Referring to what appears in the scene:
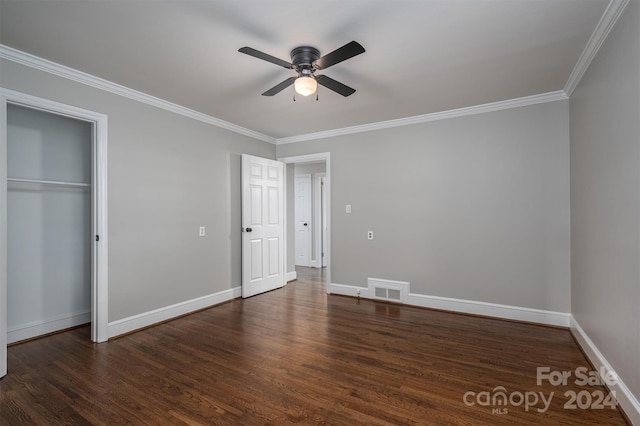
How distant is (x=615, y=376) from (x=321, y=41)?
3117 mm

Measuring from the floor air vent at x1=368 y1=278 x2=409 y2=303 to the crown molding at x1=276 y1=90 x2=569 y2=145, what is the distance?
221 centimetres

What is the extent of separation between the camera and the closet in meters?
3.09

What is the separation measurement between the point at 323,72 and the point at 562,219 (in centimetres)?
301

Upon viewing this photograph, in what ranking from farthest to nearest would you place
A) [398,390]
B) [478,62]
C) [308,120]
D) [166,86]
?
[308,120] → [166,86] → [478,62] → [398,390]

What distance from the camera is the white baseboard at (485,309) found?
3404mm

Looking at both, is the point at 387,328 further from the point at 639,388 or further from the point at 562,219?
the point at 562,219

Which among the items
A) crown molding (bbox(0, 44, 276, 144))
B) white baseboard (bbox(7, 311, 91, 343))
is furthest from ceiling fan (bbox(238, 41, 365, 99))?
white baseboard (bbox(7, 311, 91, 343))

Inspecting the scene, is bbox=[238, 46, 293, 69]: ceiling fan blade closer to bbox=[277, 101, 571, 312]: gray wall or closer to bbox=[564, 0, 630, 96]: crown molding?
bbox=[564, 0, 630, 96]: crown molding

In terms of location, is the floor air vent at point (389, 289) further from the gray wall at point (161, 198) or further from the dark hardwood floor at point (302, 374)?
the gray wall at point (161, 198)

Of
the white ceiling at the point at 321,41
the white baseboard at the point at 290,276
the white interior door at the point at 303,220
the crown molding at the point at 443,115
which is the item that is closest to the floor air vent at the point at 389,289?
the white baseboard at the point at 290,276

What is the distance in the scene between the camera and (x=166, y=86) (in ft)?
10.5

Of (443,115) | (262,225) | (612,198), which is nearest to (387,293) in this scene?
(262,225)

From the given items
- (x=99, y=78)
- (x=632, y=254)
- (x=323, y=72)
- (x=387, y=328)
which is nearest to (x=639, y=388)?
(x=632, y=254)

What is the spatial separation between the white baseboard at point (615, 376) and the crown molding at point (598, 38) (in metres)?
2.34
